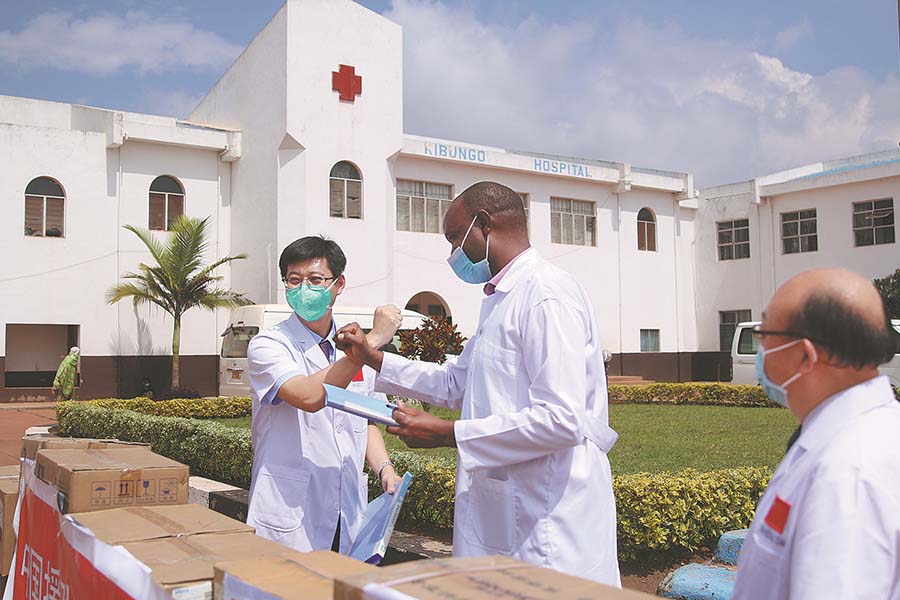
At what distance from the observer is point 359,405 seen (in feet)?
7.75

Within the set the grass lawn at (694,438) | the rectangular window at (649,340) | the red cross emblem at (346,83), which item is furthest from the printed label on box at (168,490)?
the rectangular window at (649,340)

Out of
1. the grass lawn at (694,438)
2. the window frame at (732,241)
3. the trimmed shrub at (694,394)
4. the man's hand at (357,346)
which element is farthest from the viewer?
the window frame at (732,241)

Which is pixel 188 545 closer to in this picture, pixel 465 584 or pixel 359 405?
pixel 359 405

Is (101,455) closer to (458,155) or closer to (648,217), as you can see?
(458,155)

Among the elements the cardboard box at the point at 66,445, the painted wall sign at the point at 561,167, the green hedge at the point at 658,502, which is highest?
the painted wall sign at the point at 561,167

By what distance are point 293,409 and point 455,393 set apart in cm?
65

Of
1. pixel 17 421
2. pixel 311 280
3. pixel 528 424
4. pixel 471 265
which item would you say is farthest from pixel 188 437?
pixel 17 421

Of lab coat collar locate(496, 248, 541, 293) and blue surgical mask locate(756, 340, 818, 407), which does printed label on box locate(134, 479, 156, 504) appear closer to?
lab coat collar locate(496, 248, 541, 293)

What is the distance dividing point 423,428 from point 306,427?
86 centimetres

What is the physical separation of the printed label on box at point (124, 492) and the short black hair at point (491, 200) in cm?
160

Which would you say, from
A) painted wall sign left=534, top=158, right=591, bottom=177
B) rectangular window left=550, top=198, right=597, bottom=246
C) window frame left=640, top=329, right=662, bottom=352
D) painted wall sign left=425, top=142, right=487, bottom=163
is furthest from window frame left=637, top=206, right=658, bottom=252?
painted wall sign left=425, top=142, right=487, bottom=163

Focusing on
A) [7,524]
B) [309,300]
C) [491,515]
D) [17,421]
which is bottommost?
[17,421]

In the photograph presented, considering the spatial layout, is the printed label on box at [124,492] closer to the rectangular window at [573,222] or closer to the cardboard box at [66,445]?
the cardboard box at [66,445]

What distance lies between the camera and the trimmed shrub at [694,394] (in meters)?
16.6
